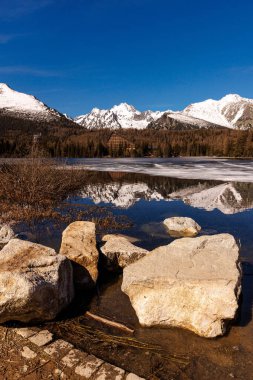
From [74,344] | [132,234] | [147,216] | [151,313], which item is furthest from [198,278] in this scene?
[147,216]

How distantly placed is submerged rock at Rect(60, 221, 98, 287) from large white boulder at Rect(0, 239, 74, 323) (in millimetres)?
727

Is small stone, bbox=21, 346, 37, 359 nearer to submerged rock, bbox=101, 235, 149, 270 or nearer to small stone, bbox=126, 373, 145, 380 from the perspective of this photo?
small stone, bbox=126, 373, 145, 380

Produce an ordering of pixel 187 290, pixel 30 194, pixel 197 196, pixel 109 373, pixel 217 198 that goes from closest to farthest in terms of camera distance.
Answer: pixel 109 373 < pixel 187 290 < pixel 30 194 < pixel 217 198 < pixel 197 196

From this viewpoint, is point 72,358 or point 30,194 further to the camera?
point 30,194

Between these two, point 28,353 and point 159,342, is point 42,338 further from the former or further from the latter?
point 159,342

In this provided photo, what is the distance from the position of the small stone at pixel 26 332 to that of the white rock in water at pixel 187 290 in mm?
1836

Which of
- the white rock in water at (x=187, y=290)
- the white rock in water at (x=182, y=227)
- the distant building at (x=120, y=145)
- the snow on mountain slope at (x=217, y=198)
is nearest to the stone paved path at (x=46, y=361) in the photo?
the white rock in water at (x=187, y=290)

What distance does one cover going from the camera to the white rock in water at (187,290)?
5992mm

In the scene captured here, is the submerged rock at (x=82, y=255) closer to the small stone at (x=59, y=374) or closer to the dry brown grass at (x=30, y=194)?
the small stone at (x=59, y=374)

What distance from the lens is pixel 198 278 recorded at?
6293 millimetres

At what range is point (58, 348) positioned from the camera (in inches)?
215

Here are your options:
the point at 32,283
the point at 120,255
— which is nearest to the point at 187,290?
the point at 32,283

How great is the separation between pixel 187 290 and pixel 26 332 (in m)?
2.89

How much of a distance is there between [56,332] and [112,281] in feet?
8.15
